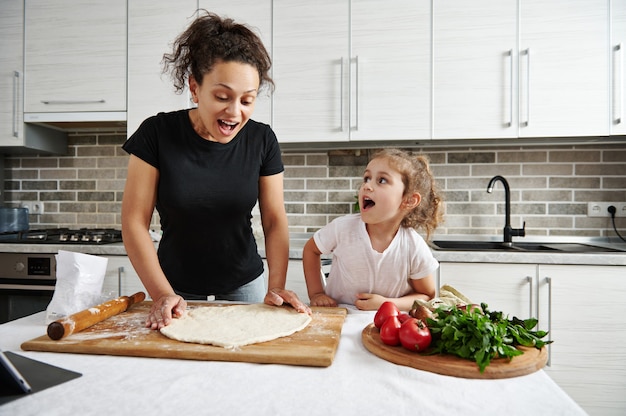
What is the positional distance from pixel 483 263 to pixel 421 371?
1.35 meters

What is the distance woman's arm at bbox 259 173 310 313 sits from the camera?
1.37 m

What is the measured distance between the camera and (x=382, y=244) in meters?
1.51

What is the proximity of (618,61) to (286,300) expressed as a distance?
7.06 feet

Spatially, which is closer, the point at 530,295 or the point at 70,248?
the point at 530,295

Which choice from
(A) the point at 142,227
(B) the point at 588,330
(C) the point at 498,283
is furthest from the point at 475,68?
(A) the point at 142,227

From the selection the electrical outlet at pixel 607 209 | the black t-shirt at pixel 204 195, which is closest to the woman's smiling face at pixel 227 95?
the black t-shirt at pixel 204 195

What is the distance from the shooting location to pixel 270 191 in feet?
4.75

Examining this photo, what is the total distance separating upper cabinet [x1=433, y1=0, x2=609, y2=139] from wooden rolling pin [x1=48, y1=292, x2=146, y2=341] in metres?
1.80

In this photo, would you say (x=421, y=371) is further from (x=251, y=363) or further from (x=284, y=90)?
(x=284, y=90)

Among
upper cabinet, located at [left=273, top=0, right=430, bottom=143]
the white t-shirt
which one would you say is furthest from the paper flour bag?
upper cabinet, located at [left=273, top=0, right=430, bottom=143]

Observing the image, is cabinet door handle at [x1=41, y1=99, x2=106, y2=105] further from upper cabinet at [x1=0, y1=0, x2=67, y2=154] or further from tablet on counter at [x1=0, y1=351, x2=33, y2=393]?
tablet on counter at [x1=0, y1=351, x2=33, y2=393]

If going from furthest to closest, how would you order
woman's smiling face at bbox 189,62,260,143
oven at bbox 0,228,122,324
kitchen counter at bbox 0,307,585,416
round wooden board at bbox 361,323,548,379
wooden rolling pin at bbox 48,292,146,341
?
oven at bbox 0,228,122,324 < woman's smiling face at bbox 189,62,260,143 < wooden rolling pin at bbox 48,292,146,341 < round wooden board at bbox 361,323,548,379 < kitchen counter at bbox 0,307,585,416

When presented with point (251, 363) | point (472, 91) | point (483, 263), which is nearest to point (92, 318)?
point (251, 363)

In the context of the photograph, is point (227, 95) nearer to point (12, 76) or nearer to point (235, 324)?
point (235, 324)
